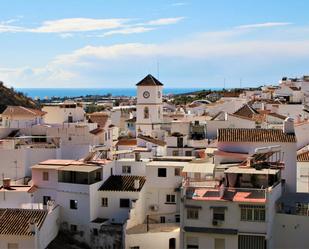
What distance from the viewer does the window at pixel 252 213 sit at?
26.7m

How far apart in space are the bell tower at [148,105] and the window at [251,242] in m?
34.5

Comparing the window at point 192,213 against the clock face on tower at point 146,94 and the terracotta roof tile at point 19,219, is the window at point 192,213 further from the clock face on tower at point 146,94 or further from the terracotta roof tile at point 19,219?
the clock face on tower at point 146,94

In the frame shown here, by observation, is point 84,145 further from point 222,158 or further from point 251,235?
point 251,235

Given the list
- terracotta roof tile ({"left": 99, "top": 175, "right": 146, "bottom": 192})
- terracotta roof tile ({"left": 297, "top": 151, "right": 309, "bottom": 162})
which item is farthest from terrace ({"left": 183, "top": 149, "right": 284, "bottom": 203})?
terracotta roof tile ({"left": 297, "top": 151, "right": 309, "bottom": 162})

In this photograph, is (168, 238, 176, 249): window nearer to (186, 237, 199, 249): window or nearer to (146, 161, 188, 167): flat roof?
(146, 161, 188, 167): flat roof

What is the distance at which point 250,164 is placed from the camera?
2967cm

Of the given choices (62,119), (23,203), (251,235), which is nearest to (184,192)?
(251,235)

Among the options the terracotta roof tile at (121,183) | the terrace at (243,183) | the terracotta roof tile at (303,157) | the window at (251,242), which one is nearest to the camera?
the window at (251,242)

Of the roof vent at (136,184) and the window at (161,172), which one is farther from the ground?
the window at (161,172)

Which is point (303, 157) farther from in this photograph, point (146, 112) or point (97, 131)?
point (146, 112)

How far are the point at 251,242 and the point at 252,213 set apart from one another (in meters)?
1.40

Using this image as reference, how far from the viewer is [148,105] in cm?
6156

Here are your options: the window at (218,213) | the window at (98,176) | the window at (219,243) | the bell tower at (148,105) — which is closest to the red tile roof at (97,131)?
the bell tower at (148,105)

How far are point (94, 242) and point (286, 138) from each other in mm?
12840
